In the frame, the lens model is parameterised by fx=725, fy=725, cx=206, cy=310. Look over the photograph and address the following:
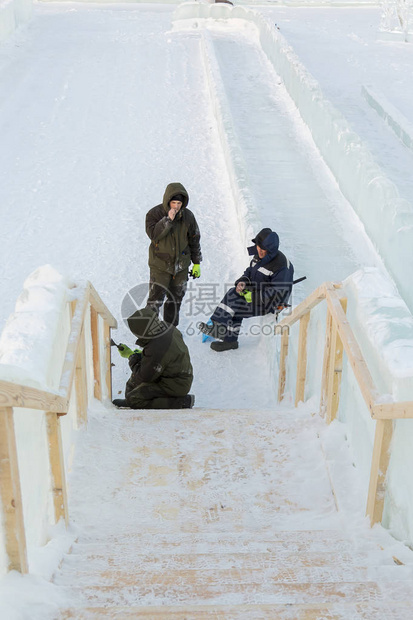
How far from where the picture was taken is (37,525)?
2.81 m

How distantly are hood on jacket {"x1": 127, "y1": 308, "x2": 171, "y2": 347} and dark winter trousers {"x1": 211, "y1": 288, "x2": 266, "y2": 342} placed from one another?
1.34 metres

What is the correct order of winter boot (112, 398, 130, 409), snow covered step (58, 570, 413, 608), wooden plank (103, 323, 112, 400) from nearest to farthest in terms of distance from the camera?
snow covered step (58, 570, 413, 608)
wooden plank (103, 323, 112, 400)
winter boot (112, 398, 130, 409)

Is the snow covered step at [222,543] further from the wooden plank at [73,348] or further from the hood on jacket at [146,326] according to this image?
the hood on jacket at [146,326]

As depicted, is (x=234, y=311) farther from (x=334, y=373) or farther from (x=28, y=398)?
(x=28, y=398)

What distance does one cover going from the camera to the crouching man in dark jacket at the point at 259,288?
612cm

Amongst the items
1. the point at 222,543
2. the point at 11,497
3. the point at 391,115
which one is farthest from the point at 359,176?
the point at 11,497

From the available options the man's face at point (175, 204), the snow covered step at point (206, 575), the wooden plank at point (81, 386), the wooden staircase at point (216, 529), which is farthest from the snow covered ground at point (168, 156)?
the snow covered step at point (206, 575)

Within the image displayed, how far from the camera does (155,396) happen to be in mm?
5379

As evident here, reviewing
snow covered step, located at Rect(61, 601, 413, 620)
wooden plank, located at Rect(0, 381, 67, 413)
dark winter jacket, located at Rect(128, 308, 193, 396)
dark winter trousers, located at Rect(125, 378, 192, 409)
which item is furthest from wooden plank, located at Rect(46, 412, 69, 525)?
dark winter trousers, located at Rect(125, 378, 192, 409)

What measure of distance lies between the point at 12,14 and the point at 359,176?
37.5 feet

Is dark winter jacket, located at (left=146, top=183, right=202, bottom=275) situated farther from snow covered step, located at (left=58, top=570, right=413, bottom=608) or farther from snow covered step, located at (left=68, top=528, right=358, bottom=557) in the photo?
snow covered step, located at (left=58, top=570, right=413, bottom=608)

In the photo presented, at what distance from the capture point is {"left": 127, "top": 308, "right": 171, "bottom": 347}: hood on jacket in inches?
A: 201

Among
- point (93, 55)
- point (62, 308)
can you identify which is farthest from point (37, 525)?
point (93, 55)

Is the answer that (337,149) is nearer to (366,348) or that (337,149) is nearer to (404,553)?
(366,348)
